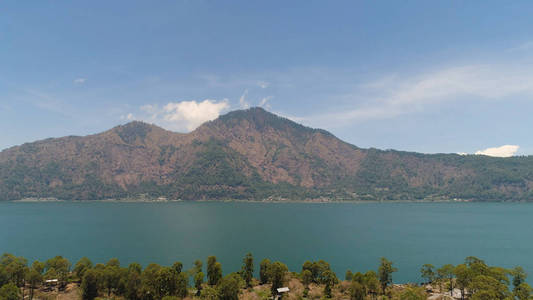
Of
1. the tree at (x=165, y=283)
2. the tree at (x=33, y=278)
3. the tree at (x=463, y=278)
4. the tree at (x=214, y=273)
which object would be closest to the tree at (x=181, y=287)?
the tree at (x=165, y=283)

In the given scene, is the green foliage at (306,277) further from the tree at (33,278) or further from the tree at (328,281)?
the tree at (33,278)

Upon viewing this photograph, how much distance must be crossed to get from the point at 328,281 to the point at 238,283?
22.6 meters

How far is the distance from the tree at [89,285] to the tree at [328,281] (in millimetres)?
55485

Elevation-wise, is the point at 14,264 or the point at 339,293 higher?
the point at 14,264

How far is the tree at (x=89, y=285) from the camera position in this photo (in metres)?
68.8

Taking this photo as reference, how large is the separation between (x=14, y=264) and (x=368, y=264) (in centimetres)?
11010

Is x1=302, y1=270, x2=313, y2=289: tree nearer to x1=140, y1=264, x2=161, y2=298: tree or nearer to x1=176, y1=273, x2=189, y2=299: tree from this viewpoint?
x1=176, y1=273, x2=189, y2=299: tree

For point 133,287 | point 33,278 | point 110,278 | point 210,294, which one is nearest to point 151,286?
point 133,287

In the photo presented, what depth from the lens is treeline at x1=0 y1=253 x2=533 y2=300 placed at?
6456 centimetres

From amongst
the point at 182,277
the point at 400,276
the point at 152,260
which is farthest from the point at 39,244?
the point at 400,276

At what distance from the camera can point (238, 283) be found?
6962 centimetres

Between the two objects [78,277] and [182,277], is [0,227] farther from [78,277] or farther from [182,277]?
[182,277]

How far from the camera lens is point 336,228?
19612 centimetres

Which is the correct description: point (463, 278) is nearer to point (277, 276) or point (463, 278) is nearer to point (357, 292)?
point (357, 292)
